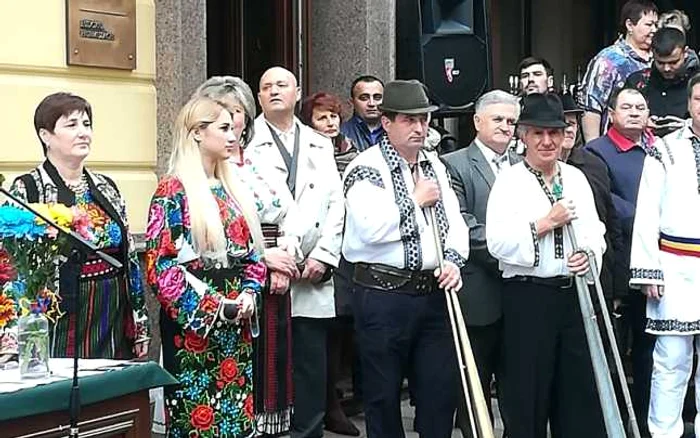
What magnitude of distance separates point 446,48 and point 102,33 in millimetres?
2980

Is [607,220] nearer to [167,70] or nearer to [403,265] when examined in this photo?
[403,265]

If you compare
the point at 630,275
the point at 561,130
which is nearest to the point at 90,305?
the point at 561,130

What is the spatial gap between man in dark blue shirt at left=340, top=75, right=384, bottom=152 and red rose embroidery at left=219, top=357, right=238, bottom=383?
275 centimetres

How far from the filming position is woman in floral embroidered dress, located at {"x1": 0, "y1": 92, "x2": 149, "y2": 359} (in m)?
5.14

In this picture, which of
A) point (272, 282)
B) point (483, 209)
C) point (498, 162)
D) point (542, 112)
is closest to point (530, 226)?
point (542, 112)

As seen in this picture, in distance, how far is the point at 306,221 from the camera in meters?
6.25

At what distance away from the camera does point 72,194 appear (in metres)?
5.17

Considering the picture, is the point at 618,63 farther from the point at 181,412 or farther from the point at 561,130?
the point at 181,412

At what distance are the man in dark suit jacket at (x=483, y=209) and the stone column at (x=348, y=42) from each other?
230cm

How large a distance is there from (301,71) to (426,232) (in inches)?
130

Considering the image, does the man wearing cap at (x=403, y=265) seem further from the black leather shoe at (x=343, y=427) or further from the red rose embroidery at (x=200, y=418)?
the black leather shoe at (x=343, y=427)

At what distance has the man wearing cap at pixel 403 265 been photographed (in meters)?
5.77

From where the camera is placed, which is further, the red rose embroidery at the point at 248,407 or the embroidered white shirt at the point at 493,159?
the embroidered white shirt at the point at 493,159

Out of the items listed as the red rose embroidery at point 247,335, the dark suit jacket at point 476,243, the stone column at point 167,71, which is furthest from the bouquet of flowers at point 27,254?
the stone column at point 167,71
